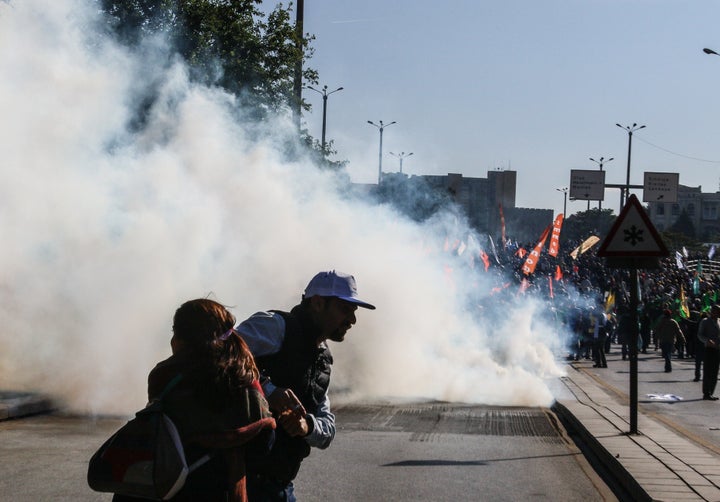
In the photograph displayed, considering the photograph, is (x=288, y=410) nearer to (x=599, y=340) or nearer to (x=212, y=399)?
(x=212, y=399)

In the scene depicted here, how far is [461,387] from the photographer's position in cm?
1616

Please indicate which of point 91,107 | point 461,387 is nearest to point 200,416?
point 91,107

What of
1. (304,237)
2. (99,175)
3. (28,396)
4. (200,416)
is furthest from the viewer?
(304,237)

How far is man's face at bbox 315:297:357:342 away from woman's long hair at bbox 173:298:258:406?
0.58m

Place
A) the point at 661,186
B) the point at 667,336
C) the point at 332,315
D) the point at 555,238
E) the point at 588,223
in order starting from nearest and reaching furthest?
1. the point at 332,315
2. the point at 667,336
3. the point at 555,238
4. the point at 661,186
5. the point at 588,223

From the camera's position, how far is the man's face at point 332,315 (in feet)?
12.4

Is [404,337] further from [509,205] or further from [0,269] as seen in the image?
[509,205]

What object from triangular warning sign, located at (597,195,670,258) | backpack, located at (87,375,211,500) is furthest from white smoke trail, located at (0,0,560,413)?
backpack, located at (87,375,211,500)

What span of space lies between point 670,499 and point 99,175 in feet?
32.0

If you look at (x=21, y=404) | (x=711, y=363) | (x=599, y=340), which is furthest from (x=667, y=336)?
(x=21, y=404)

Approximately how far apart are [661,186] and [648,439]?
50.3 metres

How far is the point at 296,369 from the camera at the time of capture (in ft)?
11.9

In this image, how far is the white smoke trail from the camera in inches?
524

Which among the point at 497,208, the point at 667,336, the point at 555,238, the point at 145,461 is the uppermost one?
the point at 497,208
